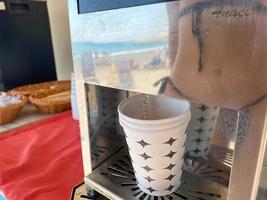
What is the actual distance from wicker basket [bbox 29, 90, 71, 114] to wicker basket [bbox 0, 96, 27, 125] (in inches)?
1.9

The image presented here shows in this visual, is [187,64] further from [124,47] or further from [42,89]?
[42,89]

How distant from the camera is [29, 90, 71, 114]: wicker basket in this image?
792 millimetres

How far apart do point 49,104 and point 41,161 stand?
11.9 inches

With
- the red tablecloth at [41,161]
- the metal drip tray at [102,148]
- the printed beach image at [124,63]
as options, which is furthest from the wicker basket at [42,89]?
the printed beach image at [124,63]

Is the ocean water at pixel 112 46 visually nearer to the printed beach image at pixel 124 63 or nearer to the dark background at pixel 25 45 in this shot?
the printed beach image at pixel 124 63

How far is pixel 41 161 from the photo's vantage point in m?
0.52

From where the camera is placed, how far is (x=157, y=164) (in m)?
0.32

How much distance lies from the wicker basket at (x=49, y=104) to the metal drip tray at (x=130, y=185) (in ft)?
1.45

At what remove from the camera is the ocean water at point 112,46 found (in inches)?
9.7

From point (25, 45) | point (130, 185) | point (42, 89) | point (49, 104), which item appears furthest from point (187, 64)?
point (25, 45)

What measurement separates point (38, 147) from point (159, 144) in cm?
39

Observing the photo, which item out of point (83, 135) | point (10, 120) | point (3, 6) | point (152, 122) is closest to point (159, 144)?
point (152, 122)

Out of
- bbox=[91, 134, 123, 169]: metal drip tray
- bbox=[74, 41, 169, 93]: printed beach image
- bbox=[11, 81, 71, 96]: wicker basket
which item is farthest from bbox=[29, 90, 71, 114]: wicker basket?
bbox=[74, 41, 169, 93]: printed beach image

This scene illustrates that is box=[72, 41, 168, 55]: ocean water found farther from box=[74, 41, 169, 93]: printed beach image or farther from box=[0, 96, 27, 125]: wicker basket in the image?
box=[0, 96, 27, 125]: wicker basket
